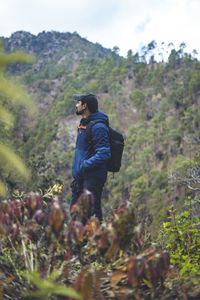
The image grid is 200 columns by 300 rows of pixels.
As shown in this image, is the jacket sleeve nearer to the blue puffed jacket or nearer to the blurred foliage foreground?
the blue puffed jacket

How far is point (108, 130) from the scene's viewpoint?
2951 millimetres

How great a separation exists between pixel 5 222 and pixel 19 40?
181 meters

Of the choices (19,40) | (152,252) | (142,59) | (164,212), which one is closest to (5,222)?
(152,252)

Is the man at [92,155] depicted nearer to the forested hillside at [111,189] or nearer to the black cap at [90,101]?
the black cap at [90,101]

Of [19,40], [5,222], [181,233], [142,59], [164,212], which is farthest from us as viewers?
[19,40]

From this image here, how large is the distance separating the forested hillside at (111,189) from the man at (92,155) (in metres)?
0.33

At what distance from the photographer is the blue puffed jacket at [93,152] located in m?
2.79

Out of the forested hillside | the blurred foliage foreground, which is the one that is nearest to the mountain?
the forested hillside

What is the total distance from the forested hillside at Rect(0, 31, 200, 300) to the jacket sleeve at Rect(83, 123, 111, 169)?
1.37ft

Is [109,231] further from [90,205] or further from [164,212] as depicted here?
[164,212]

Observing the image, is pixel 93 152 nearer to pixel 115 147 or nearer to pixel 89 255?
pixel 115 147

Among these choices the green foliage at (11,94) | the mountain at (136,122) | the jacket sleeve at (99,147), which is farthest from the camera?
the mountain at (136,122)

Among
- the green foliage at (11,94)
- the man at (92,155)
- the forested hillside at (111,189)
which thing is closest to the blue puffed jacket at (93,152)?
the man at (92,155)

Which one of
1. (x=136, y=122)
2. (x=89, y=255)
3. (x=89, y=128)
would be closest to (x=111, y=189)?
(x=136, y=122)
